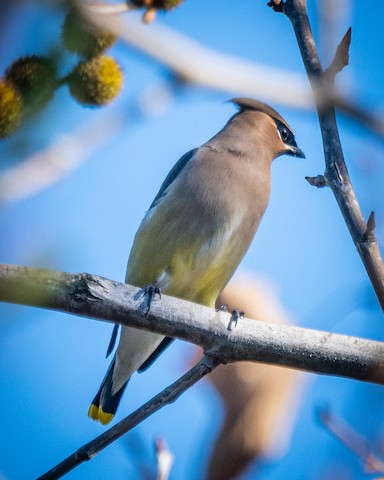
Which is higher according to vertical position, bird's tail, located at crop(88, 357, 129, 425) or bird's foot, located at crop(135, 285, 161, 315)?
bird's foot, located at crop(135, 285, 161, 315)

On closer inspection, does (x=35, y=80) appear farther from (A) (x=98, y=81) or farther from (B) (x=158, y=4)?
(B) (x=158, y=4)

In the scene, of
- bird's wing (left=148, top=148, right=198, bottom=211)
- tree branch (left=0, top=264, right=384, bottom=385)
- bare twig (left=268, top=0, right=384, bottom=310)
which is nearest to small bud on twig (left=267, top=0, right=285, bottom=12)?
bare twig (left=268, top=0, right=384, bottom=310)

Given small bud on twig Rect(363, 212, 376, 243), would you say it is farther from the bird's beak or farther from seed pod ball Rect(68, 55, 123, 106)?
the bird's beak

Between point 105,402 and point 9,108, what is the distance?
2.81 metres

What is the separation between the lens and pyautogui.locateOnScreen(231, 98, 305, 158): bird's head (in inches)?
185

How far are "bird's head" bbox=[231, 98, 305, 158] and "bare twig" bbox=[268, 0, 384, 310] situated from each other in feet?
6.30

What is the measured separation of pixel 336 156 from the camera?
8.47 ft

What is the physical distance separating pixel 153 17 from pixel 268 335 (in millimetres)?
1247

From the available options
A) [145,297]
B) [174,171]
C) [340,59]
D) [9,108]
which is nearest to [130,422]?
[145,297]

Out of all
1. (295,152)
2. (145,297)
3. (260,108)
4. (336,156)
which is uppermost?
(336,156)

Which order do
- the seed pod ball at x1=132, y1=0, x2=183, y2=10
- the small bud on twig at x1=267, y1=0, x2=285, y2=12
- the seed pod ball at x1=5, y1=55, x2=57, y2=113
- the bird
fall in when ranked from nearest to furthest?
1. the seed pod ball at x1=5, y1=55, x2=57, y2=113
2. the seed pod ball at x1=132, y1=0, x2=183, y2=10
3. the small bud on twig at x1=267, y1=0, x2=285, y2=12
4. the bird

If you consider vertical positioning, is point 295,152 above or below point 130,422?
below

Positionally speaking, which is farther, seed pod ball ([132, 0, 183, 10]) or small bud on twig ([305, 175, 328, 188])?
small bud on twig ([305, 175, 328, 188])

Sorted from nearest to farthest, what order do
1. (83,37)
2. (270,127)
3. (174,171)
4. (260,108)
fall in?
(83,37) → (174,171) → (270,127) → (260,108)
